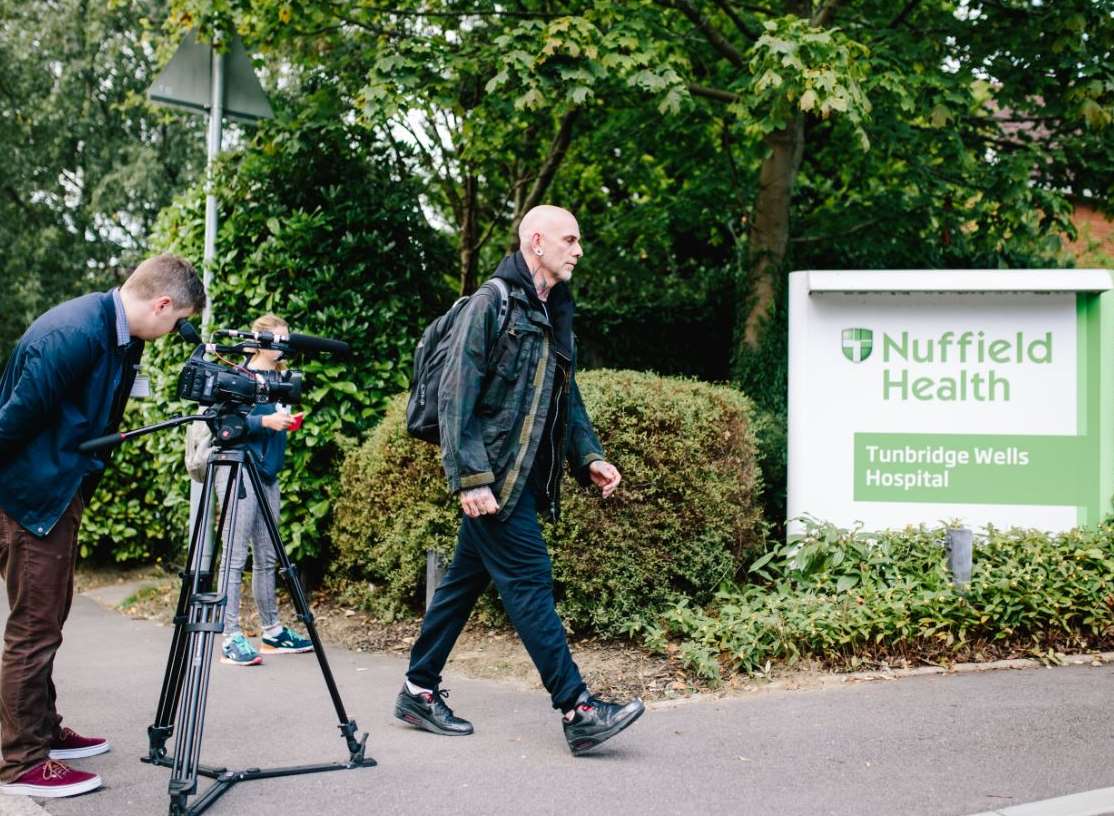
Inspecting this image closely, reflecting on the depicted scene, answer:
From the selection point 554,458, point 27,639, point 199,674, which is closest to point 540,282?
point 554,458

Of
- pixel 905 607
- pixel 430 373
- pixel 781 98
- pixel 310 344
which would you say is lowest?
pixel 905 607

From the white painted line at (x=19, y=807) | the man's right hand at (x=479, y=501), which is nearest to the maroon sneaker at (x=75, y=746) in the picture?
the white painted line at (x=19, y=807)

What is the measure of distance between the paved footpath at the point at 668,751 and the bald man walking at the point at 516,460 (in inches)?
10.3

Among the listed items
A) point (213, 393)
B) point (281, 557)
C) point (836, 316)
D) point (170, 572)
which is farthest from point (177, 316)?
point (170, 572)

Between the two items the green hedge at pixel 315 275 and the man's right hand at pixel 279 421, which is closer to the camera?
the man's right hand at pixel 279 421

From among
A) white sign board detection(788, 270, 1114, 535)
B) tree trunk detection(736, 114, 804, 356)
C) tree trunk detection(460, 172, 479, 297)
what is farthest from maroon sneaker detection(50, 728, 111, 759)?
tree trunk detection(460, 172, 479, 297)

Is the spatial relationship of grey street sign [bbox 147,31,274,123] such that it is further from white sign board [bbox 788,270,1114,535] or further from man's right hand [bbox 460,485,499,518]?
man's right hand [bbox 460,485,499,518]

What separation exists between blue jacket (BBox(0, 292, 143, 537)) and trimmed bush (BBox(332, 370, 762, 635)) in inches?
95.7

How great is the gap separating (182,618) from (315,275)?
3.96 meters

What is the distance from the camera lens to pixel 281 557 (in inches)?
153

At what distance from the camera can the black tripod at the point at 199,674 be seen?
346cm

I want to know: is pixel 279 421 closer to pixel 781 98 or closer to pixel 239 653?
pixel 239 653

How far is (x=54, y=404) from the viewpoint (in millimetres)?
3691

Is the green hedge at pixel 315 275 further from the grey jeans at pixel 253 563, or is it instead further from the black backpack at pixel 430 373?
the black backpack at pixel 430 373
